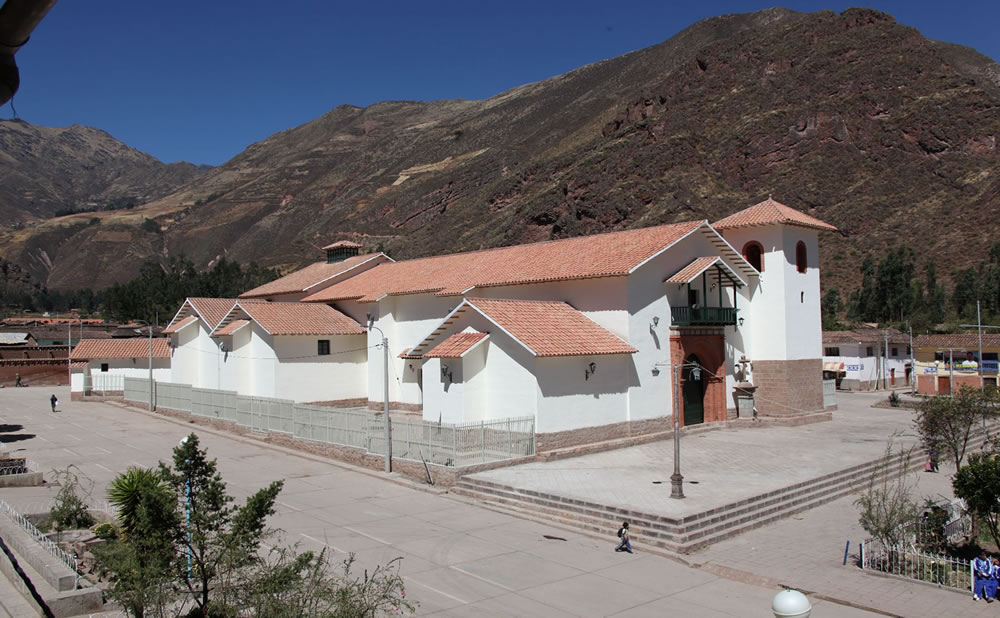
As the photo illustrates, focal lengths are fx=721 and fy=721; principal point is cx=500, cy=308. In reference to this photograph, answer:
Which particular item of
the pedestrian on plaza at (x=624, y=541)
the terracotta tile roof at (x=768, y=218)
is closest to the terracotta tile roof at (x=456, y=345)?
the pedestrian on plaza at (x=624, y=541)

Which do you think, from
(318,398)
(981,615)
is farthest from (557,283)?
(981,615)

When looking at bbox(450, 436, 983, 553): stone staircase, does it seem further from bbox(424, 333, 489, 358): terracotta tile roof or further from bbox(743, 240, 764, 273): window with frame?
bbox(743, 240, 764, 273): window with frame

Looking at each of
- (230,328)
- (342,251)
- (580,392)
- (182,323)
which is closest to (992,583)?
(580,392)

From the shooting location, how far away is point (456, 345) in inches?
923

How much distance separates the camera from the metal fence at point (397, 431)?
20422 millimetres

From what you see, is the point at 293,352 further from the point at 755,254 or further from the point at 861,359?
the point at 861,359

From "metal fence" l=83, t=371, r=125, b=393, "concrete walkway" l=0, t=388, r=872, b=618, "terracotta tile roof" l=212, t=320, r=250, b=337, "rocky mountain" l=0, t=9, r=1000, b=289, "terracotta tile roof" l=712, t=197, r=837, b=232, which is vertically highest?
"rocky mountain" l=0, t=9, r=1000, b=289

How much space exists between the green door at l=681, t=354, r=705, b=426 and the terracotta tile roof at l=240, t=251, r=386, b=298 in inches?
850

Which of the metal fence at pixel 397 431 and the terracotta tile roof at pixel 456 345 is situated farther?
the terracotta tile roof at pixel 456 345

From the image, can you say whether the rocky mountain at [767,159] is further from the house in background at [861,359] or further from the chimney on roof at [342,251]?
the chimney on roof at [342,251]

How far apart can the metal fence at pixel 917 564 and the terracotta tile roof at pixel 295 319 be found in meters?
25.1

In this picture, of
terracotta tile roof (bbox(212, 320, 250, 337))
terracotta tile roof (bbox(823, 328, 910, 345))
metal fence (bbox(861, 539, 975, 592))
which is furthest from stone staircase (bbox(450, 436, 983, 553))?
terracotta tile roof (bbox(823, 328, 910, 345))

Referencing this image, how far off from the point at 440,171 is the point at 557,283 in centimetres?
12613

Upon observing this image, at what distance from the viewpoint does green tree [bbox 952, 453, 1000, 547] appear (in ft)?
39.6
